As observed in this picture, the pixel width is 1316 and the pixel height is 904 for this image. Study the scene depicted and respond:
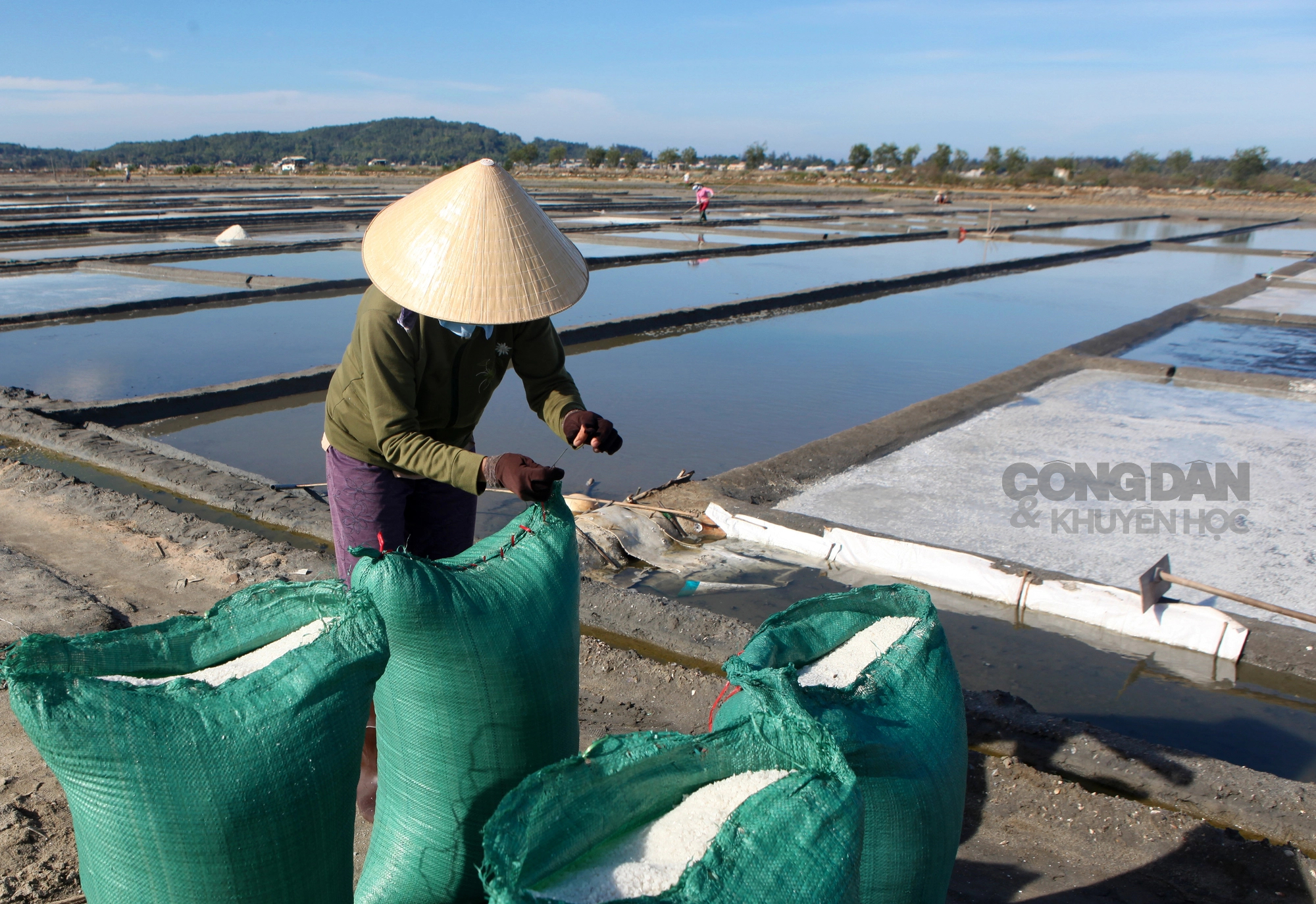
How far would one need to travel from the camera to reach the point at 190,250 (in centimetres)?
1383

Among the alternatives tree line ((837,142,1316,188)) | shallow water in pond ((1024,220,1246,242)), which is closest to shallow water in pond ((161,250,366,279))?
shallow water in pond ((1024,220,1246,242))

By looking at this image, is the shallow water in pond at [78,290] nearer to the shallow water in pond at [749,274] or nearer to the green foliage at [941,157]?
the shallow water in pond at [749,274]

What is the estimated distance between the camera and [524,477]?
5.35 feet

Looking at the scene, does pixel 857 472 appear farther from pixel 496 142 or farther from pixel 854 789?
pixel 496 142

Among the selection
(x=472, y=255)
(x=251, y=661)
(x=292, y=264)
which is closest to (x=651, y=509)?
(x=472, y=255)

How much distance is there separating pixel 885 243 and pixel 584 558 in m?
16.4

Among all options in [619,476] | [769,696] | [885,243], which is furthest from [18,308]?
[885,243]

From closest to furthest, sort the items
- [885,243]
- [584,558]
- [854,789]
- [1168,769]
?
[854,789] < [1168,769] < [584,558] < [885,243]

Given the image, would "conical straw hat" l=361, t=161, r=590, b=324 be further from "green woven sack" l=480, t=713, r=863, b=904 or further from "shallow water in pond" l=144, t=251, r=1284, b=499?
"shallow water in pond" l=144, t=251, r=1284, b=499

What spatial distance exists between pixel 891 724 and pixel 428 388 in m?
1.05

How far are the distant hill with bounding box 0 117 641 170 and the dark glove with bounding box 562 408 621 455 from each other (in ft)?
330

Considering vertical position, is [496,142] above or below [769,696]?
above

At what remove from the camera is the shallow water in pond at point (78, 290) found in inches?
379

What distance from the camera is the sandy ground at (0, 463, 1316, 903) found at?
196 cm
